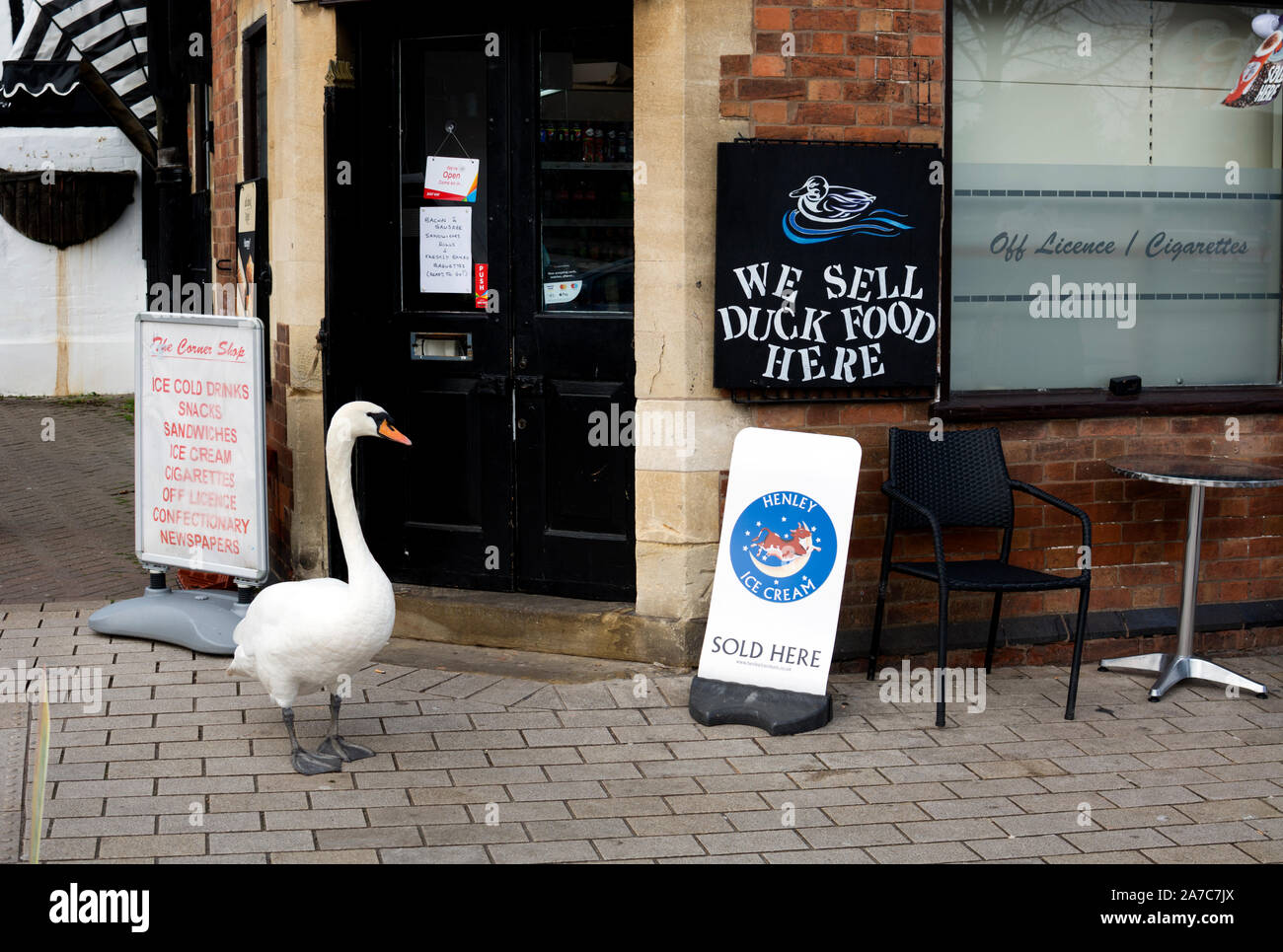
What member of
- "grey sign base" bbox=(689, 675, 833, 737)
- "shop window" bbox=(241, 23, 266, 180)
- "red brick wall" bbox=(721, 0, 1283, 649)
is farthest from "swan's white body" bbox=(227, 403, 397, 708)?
"shop window" bbox=(241, 23, 266, 180)

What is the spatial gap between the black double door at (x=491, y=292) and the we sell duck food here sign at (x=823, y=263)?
0.64 meters

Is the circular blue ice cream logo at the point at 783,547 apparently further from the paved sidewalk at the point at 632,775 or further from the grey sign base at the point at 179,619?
the grey sign base at the point at 179,619

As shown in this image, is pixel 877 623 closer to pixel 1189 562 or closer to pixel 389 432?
pixel 1189 562

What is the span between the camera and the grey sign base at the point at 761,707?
5633mm

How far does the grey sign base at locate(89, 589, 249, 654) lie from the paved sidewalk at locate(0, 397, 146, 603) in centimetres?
85

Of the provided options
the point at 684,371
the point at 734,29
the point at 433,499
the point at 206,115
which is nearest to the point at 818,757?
the point at 684,371

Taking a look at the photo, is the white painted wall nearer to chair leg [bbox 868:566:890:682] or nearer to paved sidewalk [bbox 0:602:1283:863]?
paved sidewalk [bbox 0:602:1283:863]

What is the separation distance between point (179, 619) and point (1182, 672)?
4.43 m

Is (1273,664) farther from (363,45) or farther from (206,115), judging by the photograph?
(206,115)

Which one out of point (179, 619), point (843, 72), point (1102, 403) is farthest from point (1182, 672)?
point (179, 619)

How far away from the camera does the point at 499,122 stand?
6688 millimetres

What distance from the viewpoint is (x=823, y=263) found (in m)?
6.20

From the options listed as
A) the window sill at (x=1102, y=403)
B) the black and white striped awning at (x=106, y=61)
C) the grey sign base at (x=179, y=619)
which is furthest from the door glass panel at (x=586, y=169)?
the black and white striped awning at (x=106, y=61)

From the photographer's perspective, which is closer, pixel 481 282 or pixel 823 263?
pixel 823 263
